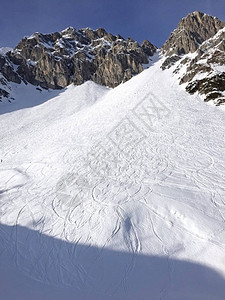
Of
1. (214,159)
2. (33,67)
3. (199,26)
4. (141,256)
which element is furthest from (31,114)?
(199,26)

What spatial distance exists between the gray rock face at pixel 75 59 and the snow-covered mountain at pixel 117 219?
58.6 m

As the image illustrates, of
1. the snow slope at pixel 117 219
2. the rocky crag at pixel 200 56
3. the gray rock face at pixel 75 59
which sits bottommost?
the snow slope at pixel 117 219

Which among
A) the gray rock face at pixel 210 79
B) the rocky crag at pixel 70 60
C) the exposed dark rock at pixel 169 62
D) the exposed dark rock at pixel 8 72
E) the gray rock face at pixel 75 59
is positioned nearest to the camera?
the gray rock face at pixel 210 79

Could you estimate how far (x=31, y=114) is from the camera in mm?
40125

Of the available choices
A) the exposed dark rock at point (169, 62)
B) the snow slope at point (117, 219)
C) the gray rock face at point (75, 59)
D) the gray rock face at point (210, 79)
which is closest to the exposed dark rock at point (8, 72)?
the gray rock face at point (75, 59)

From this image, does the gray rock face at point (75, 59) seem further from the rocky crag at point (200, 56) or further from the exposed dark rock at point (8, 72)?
the rocky crag at point (200, 56)

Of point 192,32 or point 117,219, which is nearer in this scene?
point 117,219

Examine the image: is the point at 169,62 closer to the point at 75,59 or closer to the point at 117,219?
the point at 75,59

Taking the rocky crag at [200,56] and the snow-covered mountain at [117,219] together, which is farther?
the rocky crag at [200,56]

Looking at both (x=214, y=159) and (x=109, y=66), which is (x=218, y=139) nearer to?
(x=214, y=159)

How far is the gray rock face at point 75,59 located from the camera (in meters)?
73.2

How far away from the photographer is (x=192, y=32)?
80.5 m

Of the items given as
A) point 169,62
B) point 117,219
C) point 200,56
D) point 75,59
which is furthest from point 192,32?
point 117,219

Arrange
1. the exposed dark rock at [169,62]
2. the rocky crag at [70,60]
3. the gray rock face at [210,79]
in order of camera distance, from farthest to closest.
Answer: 1. the rocky crag at [70,60]
2. the exposed dark rock at [169,62]
3. the gray rock face at [210,79]
